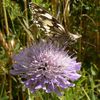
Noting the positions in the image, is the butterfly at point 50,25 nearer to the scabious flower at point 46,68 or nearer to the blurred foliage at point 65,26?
the scabious flower at point 46,68

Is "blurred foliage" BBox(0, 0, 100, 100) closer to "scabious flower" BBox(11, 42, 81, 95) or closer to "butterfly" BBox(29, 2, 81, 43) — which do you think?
"scabious flower" BBox(11, 42, 81, 95)

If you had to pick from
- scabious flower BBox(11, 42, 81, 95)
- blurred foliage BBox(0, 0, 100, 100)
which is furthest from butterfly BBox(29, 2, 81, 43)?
blurred foliage BBox(0, 0, 100, 100)

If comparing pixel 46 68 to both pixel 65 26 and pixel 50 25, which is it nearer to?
pixel 50 25

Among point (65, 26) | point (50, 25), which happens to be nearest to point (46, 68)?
point (50, 25)

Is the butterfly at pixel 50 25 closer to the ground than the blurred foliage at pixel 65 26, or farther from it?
farther from it

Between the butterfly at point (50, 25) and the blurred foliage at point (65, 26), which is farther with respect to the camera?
the blurred foliage at point (65, 26)

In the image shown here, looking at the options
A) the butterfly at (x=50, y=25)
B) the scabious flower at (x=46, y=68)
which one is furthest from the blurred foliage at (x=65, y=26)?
the butterfly at (x=50, y=25)

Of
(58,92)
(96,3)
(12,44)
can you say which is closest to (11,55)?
(12,44)
